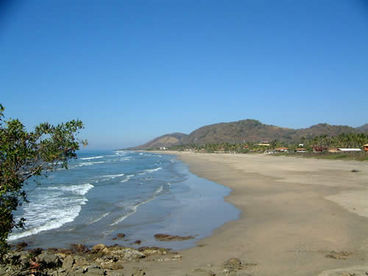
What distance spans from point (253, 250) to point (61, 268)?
6257mm

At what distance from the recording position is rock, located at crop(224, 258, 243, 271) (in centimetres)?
903

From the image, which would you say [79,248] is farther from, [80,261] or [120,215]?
[120,215]

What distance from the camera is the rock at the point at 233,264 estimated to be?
29.6 feet

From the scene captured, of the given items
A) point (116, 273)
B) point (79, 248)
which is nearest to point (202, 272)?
point (116, 273)

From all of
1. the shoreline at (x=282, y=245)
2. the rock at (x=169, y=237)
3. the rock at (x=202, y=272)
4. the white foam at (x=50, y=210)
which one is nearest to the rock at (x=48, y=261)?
the shoreline at (x=282, y=245)

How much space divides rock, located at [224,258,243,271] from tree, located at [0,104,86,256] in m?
5.45

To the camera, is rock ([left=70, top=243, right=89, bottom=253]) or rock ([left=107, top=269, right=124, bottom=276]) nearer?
rock ([left=107, top=269, right=124, bottom=276])

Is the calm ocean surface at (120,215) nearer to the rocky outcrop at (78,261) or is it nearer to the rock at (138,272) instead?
the rocky outcrop at (78,261)

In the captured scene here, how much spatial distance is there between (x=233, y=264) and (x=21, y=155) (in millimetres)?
6619

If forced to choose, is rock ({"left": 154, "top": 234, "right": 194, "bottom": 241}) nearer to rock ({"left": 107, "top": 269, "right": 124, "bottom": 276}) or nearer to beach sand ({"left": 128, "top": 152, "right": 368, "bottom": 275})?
beach sand ({"left": 128, "top": 152, "right": 368, "bottom": 275})

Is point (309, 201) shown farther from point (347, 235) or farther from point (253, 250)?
point (253, 250)

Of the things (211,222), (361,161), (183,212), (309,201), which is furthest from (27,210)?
(361,161)

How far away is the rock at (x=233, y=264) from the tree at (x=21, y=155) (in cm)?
545

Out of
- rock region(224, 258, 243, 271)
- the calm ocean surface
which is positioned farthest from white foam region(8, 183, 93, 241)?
rock region(224, 258, 243, 271)
